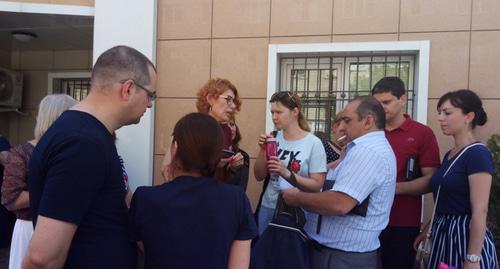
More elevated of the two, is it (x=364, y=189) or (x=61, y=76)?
(x=61, y=76)

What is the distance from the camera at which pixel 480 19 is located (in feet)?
12.8

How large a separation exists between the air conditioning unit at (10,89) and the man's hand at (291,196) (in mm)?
5677

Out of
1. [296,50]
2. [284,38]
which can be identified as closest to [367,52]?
[296,50]

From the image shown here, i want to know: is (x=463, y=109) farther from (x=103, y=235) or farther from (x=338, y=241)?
(x=103, y=235)

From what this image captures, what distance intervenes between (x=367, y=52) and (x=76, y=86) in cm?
481

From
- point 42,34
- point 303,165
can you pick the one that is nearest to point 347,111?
point 303,165

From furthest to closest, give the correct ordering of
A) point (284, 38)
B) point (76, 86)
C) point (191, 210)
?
1. point (76, 86)
2. point (284, 38)
3. point (191, 210)

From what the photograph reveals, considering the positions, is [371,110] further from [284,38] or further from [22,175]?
[22,175]

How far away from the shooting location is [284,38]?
4344mm

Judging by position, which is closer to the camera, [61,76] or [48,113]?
[48,113]

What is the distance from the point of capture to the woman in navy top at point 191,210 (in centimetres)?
157

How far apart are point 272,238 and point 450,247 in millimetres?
1140

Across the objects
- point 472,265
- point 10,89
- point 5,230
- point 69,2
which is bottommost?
point 5,230

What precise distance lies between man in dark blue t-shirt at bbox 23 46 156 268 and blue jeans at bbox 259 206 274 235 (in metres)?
1.44
